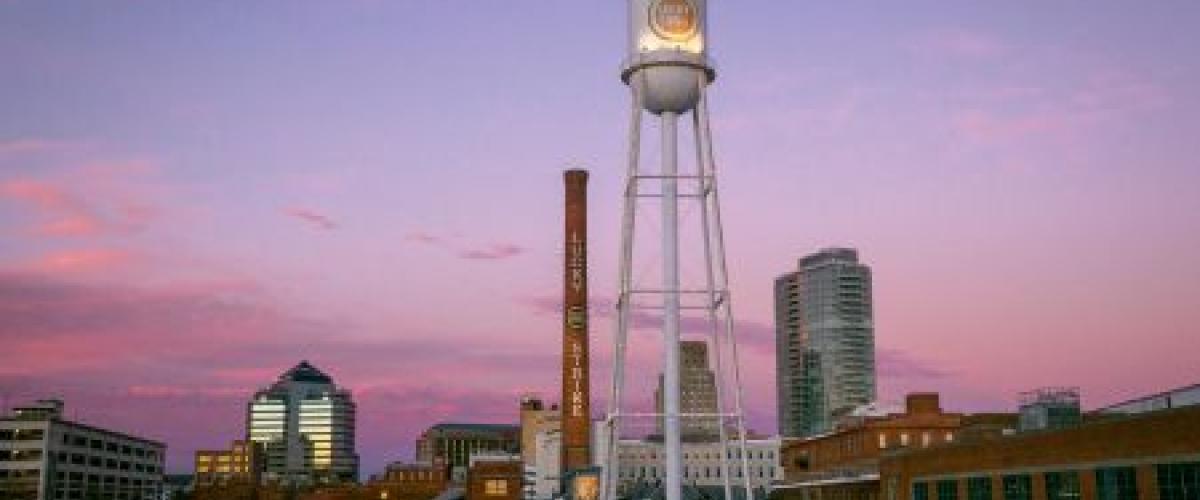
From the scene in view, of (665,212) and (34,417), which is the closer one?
(665,212)

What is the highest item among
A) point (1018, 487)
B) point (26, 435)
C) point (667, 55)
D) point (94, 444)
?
point (667, 55)

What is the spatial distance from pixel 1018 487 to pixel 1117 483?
965 cm

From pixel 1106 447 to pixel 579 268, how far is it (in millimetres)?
91062

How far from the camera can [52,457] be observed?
6526 inches

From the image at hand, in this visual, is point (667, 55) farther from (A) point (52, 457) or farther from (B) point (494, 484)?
(A) point (52, 457)

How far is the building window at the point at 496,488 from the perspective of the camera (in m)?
130

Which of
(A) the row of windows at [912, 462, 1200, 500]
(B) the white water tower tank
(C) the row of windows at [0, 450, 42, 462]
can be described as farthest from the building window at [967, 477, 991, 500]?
(C) the row of windows at [0, 450, 42, 462]

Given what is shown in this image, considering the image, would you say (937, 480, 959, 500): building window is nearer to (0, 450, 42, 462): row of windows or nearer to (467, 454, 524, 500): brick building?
(467, 454, 524, 500): brick building

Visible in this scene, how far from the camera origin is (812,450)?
371ft

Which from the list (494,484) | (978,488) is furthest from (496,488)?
(978,488)

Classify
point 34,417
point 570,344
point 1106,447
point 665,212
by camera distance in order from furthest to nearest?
point 34,417 < point 570,344 < point 665,212 < point 1106,447

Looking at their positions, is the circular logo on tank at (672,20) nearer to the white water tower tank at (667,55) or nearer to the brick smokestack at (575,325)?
the white water tower tank at (667,55)

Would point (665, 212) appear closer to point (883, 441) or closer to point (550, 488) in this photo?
point (883, 441)

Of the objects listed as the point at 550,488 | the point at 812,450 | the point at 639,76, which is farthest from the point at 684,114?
the point at 550,488
